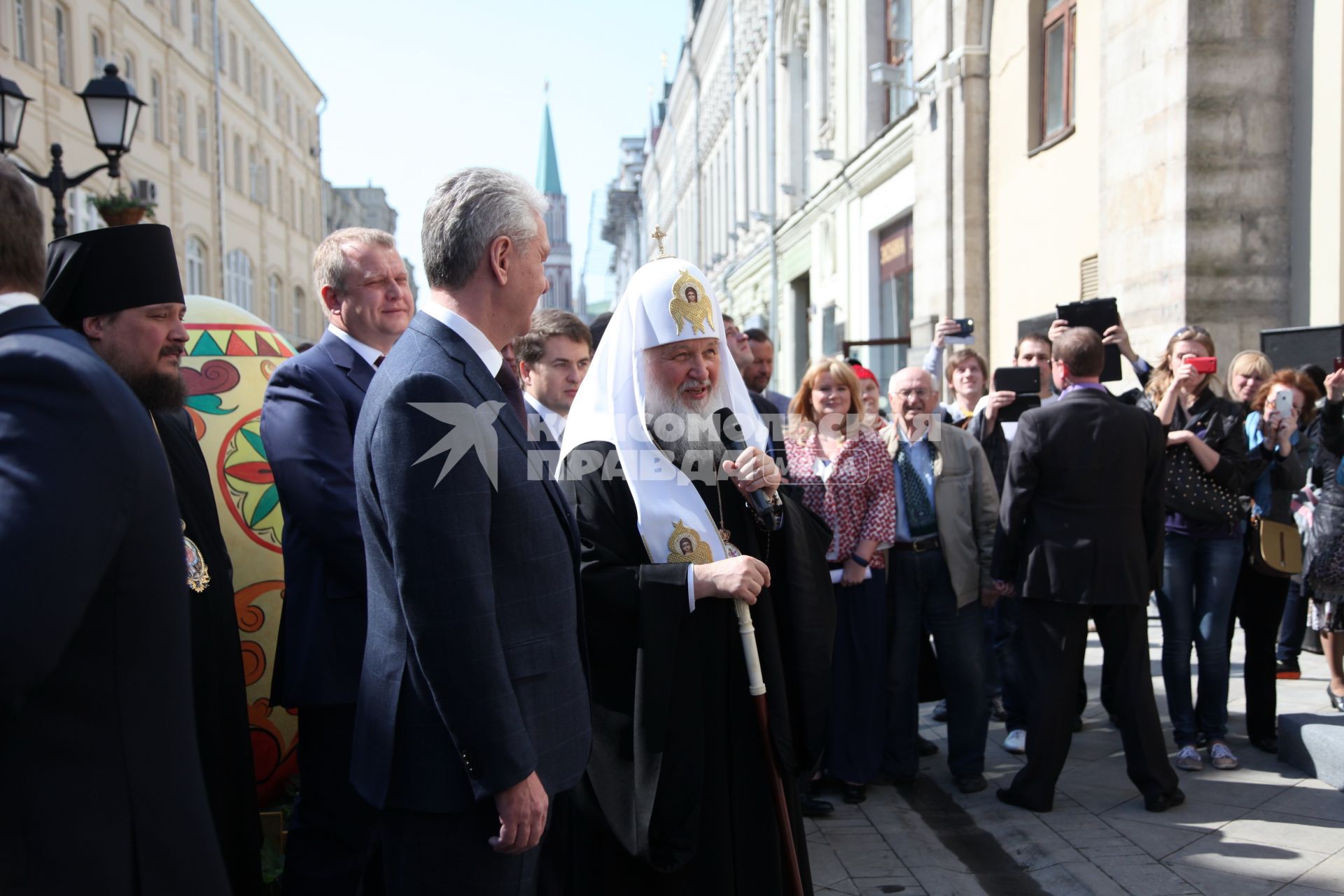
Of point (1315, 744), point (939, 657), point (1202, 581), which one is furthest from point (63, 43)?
point (1315, 744)

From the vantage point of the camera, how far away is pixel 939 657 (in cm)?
526

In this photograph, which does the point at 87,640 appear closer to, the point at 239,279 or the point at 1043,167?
the point at 1043,167

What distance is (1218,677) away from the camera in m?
5.13

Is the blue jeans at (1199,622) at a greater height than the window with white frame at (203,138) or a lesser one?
lesser

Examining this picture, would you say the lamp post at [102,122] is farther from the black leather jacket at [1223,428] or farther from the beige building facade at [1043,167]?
the black leather jacket at [1223,428]

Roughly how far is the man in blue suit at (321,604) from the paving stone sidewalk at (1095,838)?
6.14 ft

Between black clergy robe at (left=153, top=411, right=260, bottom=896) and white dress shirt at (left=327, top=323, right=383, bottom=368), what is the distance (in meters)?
0.53

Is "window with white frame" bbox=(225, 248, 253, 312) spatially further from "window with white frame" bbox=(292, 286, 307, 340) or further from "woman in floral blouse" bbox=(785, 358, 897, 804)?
"woman in floral blouse" bbox=(785, 358, 897, 804)

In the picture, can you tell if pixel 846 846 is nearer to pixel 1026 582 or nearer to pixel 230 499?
pixel 1026 582

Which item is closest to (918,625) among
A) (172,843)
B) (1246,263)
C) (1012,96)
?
(172,843)

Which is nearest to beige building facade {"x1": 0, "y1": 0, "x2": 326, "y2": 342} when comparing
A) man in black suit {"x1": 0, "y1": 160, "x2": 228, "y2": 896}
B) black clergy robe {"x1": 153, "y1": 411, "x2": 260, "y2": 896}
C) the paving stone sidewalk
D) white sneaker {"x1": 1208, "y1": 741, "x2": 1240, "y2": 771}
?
black clergy robe {"x1": 153, "y1": 411, "x2": 260, "y2": 896}

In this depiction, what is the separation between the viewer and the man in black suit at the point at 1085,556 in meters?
4.59

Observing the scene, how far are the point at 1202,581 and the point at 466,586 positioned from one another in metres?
4.29

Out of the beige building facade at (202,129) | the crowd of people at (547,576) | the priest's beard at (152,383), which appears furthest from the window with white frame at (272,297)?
the priest's beard at (152,383)
